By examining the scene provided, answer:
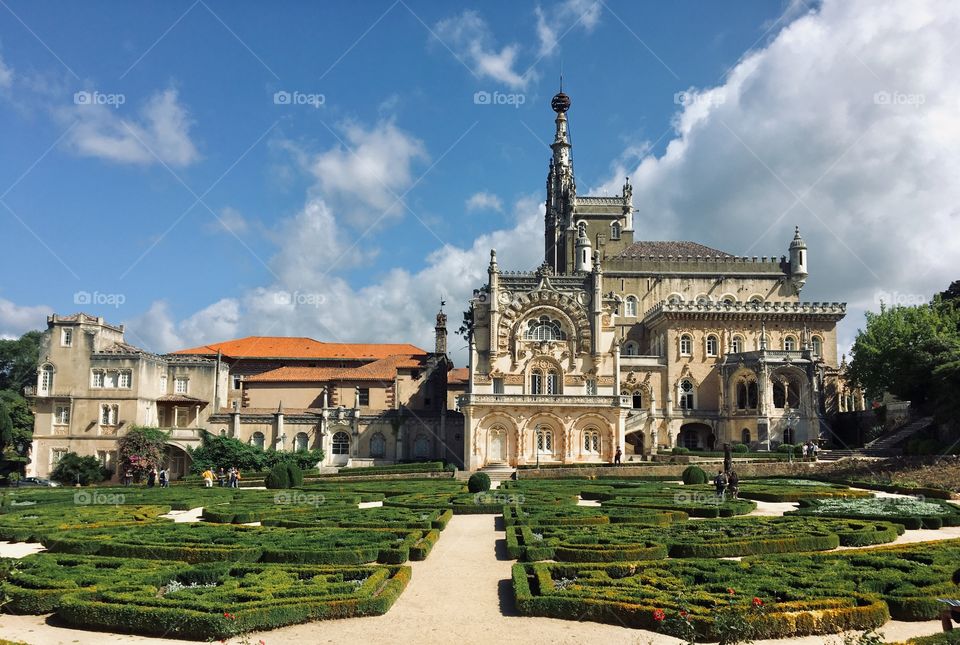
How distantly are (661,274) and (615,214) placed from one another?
9.86 m

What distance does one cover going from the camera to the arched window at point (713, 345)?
64.1 metres

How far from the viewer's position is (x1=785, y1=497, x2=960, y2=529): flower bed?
24.1m

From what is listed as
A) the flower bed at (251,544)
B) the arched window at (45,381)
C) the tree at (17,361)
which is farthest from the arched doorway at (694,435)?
the tree at (17,361)

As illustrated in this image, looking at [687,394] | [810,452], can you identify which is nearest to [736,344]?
[687,394]

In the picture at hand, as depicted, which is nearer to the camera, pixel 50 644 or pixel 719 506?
pixel 50 644

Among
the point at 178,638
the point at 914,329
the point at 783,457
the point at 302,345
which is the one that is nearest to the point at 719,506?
the point at 178,638

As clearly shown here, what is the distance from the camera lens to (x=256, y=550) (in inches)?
707

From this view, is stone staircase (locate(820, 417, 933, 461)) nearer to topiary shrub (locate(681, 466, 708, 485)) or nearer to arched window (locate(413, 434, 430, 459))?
topiary shrub (locate(681, 466, 708, 485))

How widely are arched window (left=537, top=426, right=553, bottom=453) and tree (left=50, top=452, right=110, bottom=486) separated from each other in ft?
98.5

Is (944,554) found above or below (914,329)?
below

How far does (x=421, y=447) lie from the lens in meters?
61.6

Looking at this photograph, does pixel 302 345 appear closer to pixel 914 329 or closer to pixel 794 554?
pixel 914 329

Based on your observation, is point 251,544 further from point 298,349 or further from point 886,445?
point 298,349

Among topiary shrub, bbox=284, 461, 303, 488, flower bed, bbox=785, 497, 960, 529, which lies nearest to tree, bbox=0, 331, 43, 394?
topiary shrub, bbox=284, 461, 303, 488
